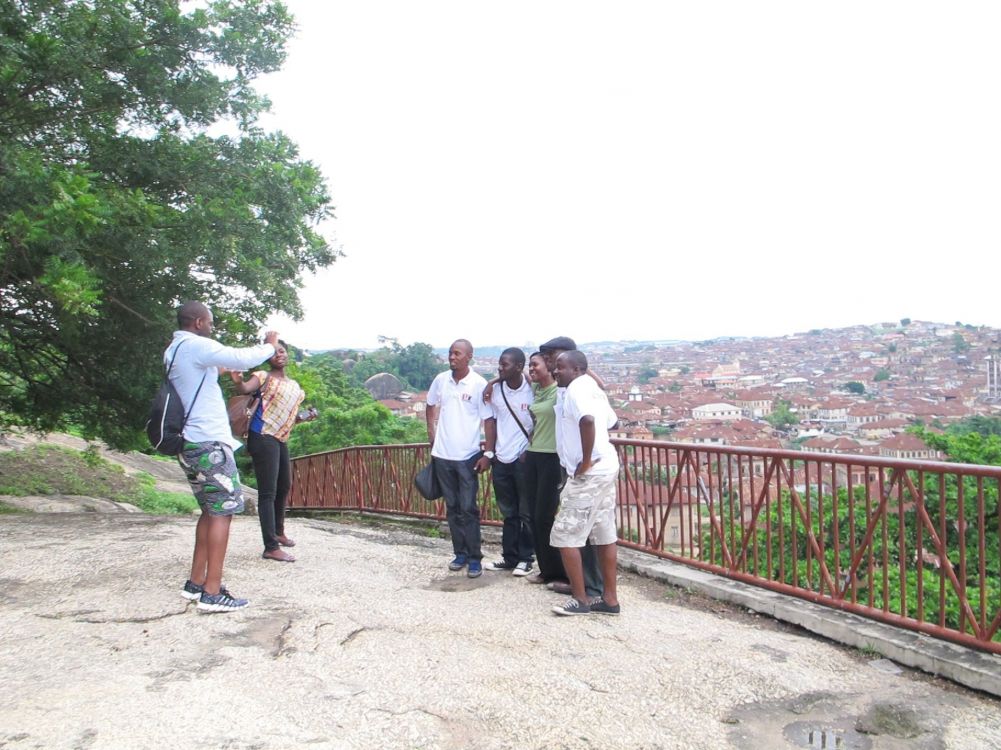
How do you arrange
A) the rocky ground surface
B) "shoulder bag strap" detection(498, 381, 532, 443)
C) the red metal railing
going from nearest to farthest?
the red metal railing
"shoulder bag strap" detection(498, 381, 532, 443)
the rocky ground surface

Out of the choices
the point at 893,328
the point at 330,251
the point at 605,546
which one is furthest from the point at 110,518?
the point at 893,328

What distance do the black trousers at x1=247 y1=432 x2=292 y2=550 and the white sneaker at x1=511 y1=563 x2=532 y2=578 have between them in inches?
74.2

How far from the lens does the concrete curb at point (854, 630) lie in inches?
159

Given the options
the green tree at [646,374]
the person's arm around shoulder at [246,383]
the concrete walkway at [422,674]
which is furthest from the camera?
the green tree at [646,374]

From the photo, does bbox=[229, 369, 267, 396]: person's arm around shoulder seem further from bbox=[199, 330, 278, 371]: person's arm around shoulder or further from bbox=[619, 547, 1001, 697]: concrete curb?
bbox=[619, 547, 1001, 697]: concrete curb

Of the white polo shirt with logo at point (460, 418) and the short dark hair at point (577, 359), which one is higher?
the short dark hair at point (577, 359)

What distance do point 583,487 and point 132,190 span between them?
19.8 ft

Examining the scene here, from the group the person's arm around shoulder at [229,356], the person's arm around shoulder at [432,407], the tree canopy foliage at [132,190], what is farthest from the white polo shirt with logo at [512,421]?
the tree canopy foliage at [132,190]

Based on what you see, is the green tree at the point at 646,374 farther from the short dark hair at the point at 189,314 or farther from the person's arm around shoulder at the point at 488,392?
the short dark hair at the point at 189,314

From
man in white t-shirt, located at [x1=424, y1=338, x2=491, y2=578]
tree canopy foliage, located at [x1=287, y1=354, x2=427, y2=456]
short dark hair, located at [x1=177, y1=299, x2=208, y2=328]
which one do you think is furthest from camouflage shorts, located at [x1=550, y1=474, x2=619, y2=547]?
tree canopy foliage, located at [x1=287, y1=354, x2=427, y2=456]

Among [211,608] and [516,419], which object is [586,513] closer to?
[516,419]

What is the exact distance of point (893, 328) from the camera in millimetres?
167875

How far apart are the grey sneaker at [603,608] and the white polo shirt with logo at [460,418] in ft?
4.72

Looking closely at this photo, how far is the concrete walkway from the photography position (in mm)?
3318
